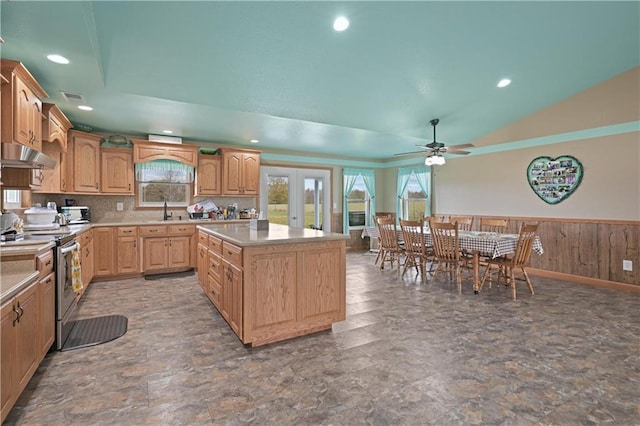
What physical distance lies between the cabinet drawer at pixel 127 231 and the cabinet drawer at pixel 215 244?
2.11 metres

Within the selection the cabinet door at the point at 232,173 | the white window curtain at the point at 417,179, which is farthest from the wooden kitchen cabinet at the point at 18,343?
the white window curtain at the point at 417,179

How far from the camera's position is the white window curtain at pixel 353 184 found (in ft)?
25.4

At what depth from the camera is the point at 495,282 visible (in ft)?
15.4

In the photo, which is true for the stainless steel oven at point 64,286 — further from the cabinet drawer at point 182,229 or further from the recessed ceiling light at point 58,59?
the cabinet drawer at point 182,229

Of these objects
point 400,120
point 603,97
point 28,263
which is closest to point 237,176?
point 400,120

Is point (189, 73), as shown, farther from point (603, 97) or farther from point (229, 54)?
point (603, 97)

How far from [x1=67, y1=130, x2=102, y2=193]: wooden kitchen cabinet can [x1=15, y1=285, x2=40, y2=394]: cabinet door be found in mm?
3238

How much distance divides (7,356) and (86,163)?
3964 mm

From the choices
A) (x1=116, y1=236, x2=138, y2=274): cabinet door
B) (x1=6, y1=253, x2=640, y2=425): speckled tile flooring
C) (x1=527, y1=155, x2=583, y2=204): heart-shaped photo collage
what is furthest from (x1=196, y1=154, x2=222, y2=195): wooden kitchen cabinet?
(x1=527, y1=155, x2=583, y2=204): heart-shaped photo collage

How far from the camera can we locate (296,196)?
7.08 meters

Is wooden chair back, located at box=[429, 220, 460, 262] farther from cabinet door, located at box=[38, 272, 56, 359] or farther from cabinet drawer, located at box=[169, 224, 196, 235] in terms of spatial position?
cabinet door, located at box=[38, 272, 56, 359]

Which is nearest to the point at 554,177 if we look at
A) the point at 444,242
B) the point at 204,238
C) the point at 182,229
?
the point at 444,242

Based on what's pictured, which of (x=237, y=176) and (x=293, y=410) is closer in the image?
(x=293, y=410)

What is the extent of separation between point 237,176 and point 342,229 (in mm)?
3024
